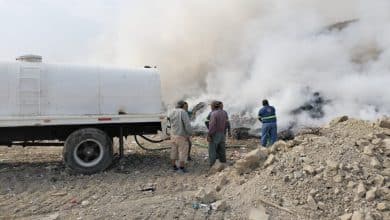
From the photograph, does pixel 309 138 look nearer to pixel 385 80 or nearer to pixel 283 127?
pixel 283 127

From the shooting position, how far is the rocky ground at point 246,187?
630 centimetres

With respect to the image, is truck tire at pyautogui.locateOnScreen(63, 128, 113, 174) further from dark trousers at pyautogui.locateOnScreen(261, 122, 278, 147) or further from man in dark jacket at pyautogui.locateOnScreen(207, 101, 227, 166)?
dark trousers at pyautogui.locateOnScreen(261, 122, 278, 147)

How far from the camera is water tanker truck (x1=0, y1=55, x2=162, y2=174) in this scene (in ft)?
29.2

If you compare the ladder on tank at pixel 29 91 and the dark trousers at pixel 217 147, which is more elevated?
the ladder on tank at pixel 29 91

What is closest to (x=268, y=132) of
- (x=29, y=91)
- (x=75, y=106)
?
(x=75, y=106)

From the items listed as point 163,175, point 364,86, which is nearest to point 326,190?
point 163,175

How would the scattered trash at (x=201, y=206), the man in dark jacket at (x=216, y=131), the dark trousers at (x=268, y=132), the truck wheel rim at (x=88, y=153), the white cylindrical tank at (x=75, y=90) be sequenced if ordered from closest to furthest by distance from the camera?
1. the scattered trash at (x=201, y=206)
2. the white cylindrical tank at (x=75, y=90)
3. the truck wheel rim at (x=88, y=153)
4. the man in dark jacket at (x=216, y=131)
5. the dark trousers at (x=268, y=132)

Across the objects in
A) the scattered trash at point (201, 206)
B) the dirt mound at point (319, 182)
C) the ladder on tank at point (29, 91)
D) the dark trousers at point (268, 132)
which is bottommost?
the scattered trash at point (201, 206)

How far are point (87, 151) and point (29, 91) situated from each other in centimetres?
156

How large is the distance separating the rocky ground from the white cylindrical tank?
4.06 ft

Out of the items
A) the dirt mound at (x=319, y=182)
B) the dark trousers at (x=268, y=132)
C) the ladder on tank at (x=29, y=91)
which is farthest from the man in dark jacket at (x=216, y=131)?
the ladder on tank at (x=29, y=91)

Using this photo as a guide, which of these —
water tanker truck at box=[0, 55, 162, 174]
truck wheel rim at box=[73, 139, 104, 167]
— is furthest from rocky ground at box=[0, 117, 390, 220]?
water tanker truck at box=[0, 55, 162, 174]

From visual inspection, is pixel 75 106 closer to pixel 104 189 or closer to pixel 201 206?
pixel 104 189

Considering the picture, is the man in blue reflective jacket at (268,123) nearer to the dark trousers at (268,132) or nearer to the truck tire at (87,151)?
the dark trousers at (268,132)
